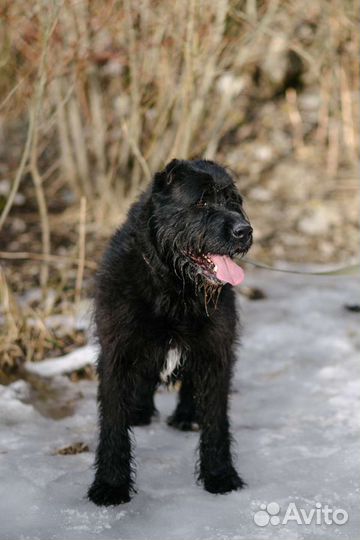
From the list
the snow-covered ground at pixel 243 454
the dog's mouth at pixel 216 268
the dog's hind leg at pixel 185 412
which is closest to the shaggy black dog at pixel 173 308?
the dog's mouth at pixel 216 268

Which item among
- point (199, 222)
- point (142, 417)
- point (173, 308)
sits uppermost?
point (199, 222)

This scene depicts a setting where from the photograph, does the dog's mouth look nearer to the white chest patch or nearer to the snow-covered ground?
the white chest patch

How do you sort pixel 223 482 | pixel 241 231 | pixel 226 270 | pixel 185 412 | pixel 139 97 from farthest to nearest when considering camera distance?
pixel 139 97 → pixel 185 412 → pixel 223 482 → pixel 226 270 → pixel 241 231

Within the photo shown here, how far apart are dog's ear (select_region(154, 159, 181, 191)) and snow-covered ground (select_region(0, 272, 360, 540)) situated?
1.34 metres

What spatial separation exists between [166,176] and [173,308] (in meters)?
0.56

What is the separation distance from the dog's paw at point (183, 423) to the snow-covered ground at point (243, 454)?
46mm

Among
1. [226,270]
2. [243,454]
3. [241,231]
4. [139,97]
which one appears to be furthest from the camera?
[139,97]

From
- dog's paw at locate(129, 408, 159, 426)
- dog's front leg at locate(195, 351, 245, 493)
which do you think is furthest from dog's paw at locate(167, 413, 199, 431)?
dog's front leg at locate(195, 351, 245, 493)

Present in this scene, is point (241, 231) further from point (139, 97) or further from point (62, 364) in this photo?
point (139, 97)

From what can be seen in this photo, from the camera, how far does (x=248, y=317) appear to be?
5383 millimetres

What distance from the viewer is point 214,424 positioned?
10.9ft

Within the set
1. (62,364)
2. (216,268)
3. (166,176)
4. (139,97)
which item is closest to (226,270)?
(216,268)

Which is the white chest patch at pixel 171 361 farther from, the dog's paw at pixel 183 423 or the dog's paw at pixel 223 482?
the dog's paw at pixel 183 423

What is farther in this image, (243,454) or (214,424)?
(243,454)
